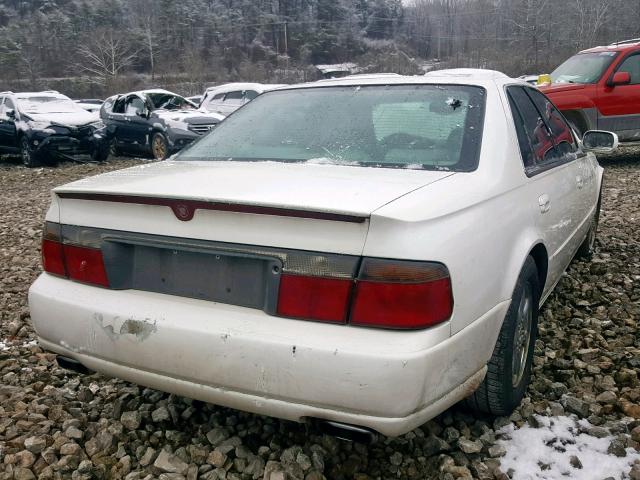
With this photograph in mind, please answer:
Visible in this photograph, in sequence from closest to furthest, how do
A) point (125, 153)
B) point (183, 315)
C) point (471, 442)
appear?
→ point (183, 315)
point (471, 442)
point (125, 153)

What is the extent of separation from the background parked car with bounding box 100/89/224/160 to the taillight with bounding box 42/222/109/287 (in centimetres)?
944

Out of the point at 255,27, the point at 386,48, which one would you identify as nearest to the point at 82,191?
the point at 386,48

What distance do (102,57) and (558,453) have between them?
222 ft

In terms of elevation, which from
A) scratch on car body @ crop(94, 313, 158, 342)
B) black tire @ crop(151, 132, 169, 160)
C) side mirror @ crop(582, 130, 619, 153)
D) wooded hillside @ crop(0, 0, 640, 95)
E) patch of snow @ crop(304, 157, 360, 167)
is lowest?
black tire @ crop(151, 132, 169, 160)

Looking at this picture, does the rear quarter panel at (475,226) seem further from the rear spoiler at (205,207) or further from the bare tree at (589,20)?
the bare tree at (589,20)

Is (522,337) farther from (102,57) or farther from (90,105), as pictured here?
(102,57)

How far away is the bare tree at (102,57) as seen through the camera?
2409 inches

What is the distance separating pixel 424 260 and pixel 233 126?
159cm

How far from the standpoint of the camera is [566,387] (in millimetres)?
2656

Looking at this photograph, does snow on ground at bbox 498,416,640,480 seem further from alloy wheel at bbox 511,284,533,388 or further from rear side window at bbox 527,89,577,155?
rear side window at bbox 527,89,577,155

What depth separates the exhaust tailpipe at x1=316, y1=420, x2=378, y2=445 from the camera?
67.7 inches

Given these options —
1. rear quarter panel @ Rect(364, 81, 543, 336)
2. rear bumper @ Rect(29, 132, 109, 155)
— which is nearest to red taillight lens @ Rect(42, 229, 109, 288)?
rear quarter panel @ Rect(364, 81, 543, 336)

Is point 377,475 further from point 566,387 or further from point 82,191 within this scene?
point 82,191

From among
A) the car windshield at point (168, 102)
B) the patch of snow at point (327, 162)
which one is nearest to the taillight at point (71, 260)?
the patch of snow at point (327, 162)
